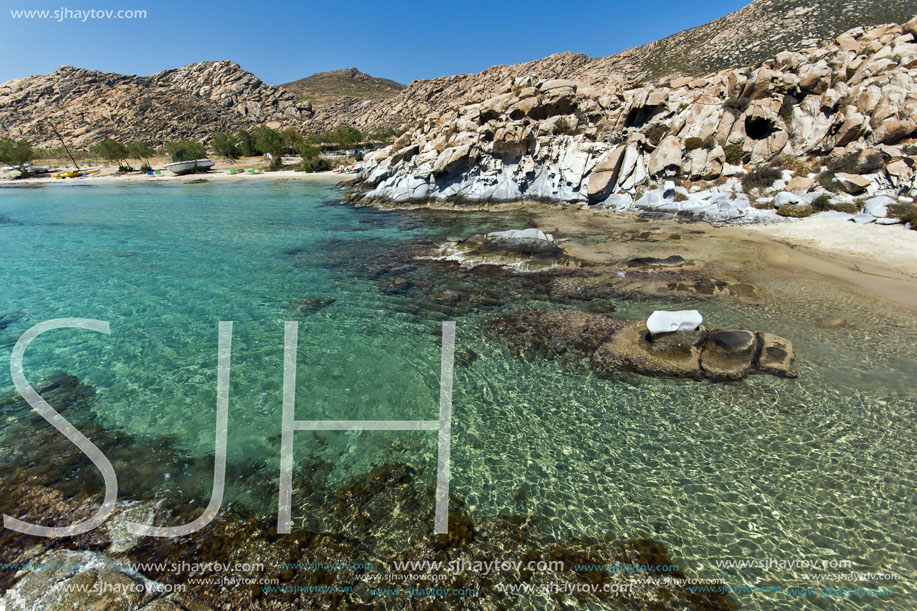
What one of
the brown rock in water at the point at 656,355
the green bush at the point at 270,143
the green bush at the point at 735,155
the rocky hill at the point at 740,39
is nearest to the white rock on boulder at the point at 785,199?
the green bush at the point at 735,155

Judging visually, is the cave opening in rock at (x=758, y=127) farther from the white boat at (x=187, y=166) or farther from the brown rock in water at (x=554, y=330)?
the white boat at (x=187, y=166)

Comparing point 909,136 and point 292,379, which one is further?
point 909,136

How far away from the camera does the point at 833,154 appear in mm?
22062

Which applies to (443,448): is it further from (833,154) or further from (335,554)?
(833,154)

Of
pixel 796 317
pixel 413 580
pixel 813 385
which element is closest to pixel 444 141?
pixel 796 317

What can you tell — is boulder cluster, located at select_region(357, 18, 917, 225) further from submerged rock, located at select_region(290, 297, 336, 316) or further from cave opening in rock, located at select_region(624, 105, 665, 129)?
submerged rock, located at select_region(290, 297, 336, 316)

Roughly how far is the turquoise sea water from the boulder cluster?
570 inches

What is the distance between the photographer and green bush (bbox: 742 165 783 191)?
22.0 metres

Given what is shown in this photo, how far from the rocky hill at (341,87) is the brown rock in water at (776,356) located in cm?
14311

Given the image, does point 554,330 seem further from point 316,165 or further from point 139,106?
point 139,106

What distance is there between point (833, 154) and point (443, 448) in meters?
30.2

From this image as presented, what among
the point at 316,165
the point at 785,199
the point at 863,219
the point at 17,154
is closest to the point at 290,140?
the point at 316,165

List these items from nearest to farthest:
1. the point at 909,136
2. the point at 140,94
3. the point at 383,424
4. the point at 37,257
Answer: the point at 383,424
the point at 37,257
the point at 909,136
the point at 140,94

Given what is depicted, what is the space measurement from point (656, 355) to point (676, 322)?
38.2 inches
